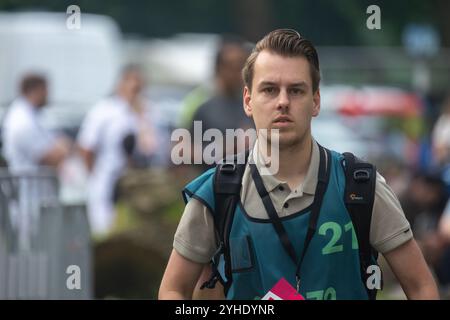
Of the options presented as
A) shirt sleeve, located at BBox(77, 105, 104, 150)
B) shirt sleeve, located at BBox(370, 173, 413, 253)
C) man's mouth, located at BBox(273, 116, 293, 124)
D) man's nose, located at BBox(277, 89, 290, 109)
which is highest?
shirt sleeve, located at BBox(77, 105, 104, 150)

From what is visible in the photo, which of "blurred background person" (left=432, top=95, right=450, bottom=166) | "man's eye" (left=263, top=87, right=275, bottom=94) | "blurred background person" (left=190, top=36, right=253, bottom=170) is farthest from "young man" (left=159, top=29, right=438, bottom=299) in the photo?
"blurred background person" (left=432, top=95, right=450, bottom=166)

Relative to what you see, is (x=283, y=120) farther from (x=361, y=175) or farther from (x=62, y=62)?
(x=62, y=62)

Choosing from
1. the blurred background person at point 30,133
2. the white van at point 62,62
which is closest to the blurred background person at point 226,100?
the blurred background person at point 30,133

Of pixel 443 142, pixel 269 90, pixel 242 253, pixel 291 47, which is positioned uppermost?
pixel 443 142

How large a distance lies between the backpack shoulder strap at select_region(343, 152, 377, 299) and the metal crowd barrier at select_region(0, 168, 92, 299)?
A: 3281mm

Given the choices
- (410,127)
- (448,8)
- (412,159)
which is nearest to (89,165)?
(412,159)

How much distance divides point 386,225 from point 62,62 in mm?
19076

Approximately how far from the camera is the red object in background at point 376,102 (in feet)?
97.1

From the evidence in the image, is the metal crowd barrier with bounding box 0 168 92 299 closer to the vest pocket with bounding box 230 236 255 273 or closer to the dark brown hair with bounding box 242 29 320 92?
the vest pocket with bounding box 230 236 255 273

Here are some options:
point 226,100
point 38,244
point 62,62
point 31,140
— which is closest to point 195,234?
point 38,244

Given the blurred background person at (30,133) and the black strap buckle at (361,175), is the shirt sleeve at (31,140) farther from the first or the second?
the black strap buckle at (361,175)

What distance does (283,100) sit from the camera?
15.7 feet

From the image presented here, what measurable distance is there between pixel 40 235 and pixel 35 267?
20 cm

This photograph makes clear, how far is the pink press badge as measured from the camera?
4.74 metres
